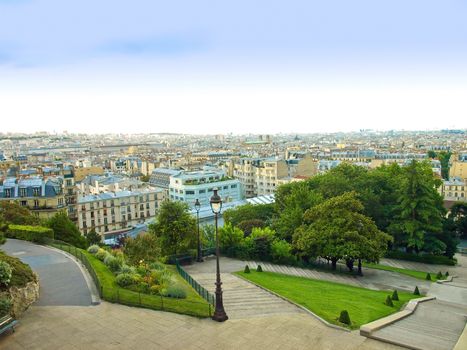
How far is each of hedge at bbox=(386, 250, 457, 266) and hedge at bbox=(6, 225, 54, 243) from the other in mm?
31291

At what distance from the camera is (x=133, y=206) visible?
67062mm

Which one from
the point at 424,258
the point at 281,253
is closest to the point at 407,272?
the point at 424,258

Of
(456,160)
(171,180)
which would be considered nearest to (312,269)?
(171,180)

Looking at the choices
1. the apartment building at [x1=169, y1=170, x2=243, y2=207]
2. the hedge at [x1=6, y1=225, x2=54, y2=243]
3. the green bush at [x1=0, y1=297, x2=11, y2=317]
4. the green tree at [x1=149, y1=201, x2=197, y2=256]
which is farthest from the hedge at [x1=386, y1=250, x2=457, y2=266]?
the apartment building at [x1=169, y1=170, x2=243, y2=207]

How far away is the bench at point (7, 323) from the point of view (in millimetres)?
13891

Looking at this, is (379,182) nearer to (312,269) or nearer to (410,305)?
(312,269)

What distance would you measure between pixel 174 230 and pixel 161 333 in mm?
15947

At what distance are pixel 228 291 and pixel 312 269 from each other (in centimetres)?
1283

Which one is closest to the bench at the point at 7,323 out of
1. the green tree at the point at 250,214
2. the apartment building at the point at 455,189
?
the green tree at the point at 250,214

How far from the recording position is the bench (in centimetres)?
1389

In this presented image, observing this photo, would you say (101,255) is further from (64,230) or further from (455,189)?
(455,189)

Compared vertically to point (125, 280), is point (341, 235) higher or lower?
lower

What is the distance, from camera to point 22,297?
16062mm

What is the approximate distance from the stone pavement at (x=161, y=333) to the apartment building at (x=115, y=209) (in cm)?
4799
